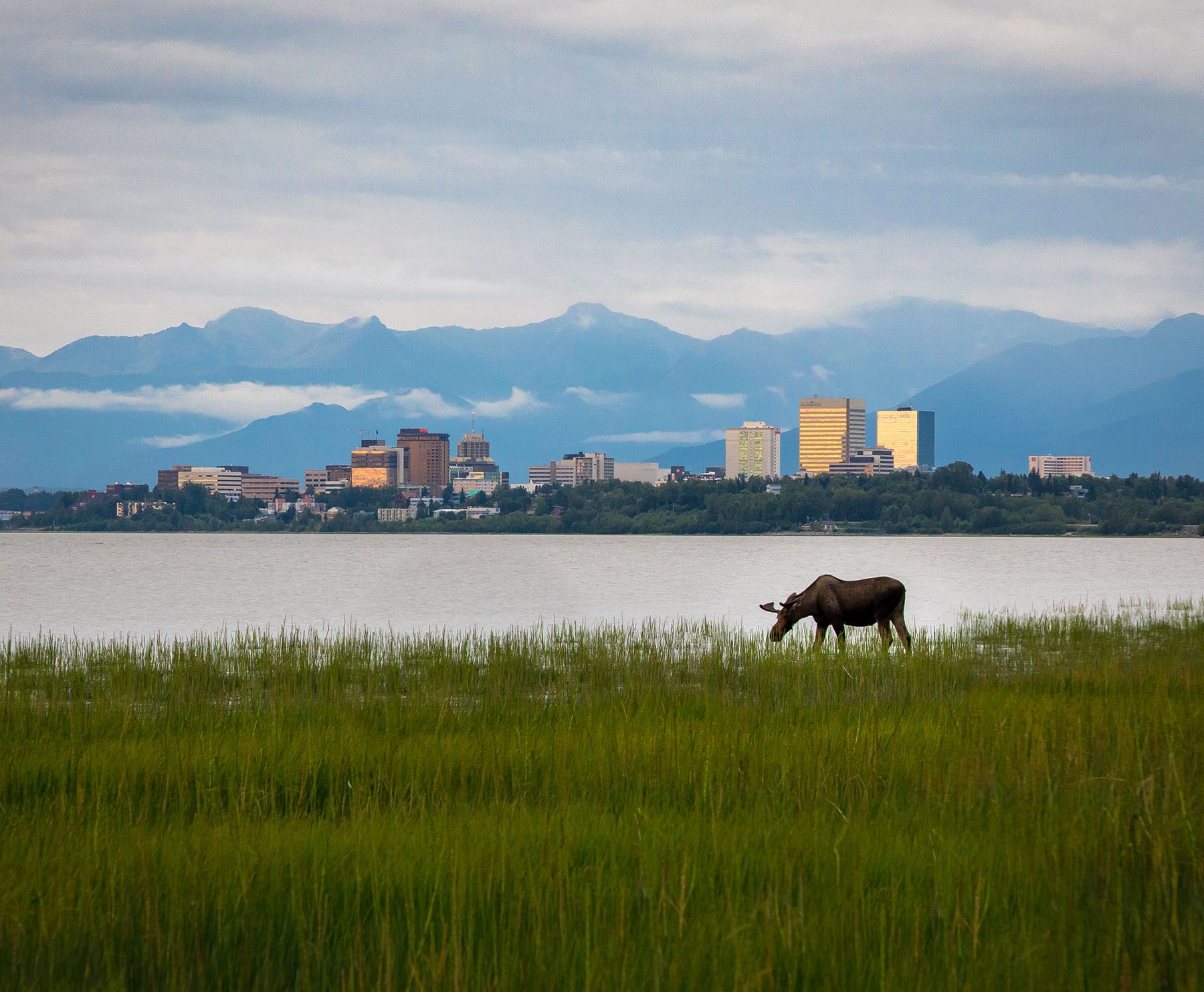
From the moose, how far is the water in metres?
13.3

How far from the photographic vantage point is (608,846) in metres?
5.91

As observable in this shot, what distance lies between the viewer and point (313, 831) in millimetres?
6195

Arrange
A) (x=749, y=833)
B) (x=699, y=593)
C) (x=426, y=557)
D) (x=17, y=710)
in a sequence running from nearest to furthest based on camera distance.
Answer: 1. (x=749, y=833)
2. (x=17, y=710)
3. (x=699, y=593)
4. (x=426, y=557)

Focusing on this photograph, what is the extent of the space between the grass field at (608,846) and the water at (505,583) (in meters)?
16.3

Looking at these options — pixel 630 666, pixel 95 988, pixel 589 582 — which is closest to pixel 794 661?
pixel 630 666

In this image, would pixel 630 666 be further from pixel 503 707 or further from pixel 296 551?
pixel 296 551

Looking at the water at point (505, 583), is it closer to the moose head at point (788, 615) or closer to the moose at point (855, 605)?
the moose head at point (788, 615)

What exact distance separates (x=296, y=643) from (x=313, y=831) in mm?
13307

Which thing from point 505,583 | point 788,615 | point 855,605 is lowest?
point 505,583

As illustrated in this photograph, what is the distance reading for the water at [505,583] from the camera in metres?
37.7

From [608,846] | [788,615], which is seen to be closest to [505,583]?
[788,615]

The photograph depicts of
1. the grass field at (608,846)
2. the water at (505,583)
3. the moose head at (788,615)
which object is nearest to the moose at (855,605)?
the moose head at (788,615)

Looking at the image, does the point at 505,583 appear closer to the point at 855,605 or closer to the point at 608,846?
the point at 855,605

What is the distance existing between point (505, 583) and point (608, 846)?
56137 millimetres
